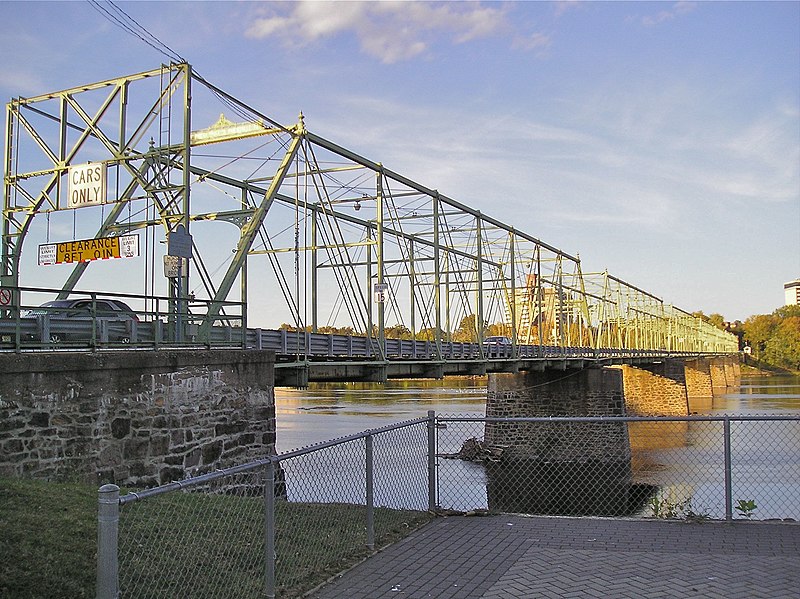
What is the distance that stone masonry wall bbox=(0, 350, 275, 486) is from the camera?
11.2 meters

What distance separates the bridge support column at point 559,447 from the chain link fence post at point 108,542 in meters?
24.4

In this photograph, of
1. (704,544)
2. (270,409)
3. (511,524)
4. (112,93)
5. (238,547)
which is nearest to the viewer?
(238,547)

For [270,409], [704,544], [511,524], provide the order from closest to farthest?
1. [704,544]
2. [511,524]
3. [270,409]

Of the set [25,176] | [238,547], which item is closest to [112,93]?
[25,176]

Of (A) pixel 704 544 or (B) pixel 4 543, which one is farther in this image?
(A) pixel 704 544

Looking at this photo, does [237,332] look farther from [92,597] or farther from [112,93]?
[92,597]

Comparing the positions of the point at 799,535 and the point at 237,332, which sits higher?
the point at 237,332

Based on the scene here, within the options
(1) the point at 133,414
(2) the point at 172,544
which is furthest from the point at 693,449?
(2) the point at 172,544

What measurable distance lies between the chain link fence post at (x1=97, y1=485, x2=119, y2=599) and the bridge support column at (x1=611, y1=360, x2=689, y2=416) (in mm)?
66921

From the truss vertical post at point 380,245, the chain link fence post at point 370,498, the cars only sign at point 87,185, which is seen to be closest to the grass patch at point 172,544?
the chain link fence post at point 370,498

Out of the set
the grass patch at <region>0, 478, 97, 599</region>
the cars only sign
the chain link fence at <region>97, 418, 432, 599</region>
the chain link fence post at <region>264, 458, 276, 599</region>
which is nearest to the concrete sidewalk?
Result: the chain link fence at <region>97, 418, 432, 599</region>

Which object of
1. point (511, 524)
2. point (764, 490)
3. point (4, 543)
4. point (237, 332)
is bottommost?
point (764, 490)

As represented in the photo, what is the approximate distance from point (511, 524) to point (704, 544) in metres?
2.35

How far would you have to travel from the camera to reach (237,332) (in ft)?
54.9
